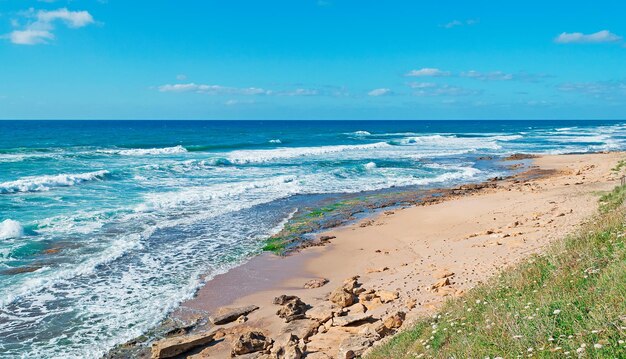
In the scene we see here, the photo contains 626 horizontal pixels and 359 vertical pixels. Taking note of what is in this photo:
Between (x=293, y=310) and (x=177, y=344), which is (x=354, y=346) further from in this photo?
(x=177, y=344)

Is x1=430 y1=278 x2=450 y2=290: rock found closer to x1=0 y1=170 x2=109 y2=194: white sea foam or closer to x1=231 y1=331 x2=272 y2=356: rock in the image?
x1=231 y1=331 x2=272 y2=356: rock

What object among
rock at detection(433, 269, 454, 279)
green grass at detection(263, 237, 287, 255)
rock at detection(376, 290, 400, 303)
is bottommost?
green grass at detection(263, 237, 287, 255)

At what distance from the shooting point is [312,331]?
30.6ft

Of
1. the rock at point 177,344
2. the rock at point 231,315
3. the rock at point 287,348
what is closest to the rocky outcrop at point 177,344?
the rock at point 177,344

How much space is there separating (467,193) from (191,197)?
44.5ft

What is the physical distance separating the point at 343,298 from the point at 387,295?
92cm

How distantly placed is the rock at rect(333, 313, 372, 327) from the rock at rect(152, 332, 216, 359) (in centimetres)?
245

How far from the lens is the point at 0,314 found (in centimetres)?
1092

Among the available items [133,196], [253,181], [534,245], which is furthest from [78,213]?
[534,245]

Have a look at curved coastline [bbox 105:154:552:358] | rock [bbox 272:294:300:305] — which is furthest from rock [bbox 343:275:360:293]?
curved coastline [bbox 105:154:552:358]

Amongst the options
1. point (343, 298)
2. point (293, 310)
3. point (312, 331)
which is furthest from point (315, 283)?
point (312, 331)

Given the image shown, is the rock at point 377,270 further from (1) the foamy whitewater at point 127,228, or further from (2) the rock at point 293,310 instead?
(1) the foamy whitewater at point 127,228

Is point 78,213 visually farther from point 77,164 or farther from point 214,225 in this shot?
point 77,164

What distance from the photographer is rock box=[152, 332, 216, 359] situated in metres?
9.12
